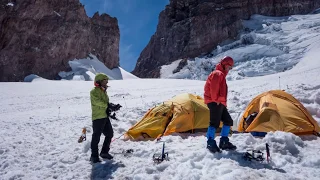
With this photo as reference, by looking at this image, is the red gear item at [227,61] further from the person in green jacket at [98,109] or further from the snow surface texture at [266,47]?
the snow surface texture at [266,47]

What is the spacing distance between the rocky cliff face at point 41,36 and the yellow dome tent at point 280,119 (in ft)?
152

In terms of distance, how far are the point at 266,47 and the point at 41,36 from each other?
4392cm

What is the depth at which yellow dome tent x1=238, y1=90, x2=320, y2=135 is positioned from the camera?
255 inches

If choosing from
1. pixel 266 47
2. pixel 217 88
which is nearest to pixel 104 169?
pixel 217 88

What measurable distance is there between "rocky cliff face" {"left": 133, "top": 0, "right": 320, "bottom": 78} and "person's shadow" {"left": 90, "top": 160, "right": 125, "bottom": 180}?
6960 centimetres

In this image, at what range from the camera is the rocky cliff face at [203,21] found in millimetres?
74625

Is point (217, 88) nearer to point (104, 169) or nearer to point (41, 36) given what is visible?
point (104, 169)

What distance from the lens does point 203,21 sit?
8069 centimetres

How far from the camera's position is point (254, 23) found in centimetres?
7156

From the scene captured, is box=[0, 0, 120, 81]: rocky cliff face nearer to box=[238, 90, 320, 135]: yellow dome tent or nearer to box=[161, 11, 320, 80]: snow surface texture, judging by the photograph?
box=[161, 11, 320, 80]: snow surface texture

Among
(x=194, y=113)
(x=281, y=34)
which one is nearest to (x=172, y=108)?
(x=194, y=113)

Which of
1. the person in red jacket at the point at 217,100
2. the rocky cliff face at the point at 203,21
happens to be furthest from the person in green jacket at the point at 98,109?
the rocky cliff face at the point at 203,21

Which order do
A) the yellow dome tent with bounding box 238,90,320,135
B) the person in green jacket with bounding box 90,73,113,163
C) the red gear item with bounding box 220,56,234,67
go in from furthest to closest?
the yellow dome tent with bounding box 238,90,320,135, the person in green jacket with bounding box 90,73,113,163, the red gear item with bounding box 220,56,234,67

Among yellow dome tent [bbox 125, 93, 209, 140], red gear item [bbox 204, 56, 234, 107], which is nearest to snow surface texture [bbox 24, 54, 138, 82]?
yellow dome tent [bbox 125, 93, 209, 140]
